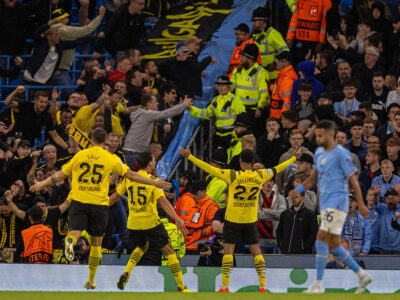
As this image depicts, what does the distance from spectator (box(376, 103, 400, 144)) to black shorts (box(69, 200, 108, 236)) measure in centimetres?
607

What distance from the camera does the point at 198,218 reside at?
573 inches

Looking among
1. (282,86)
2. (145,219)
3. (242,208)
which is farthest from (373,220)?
(145,219)

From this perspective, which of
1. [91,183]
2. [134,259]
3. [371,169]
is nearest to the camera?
[91,183]

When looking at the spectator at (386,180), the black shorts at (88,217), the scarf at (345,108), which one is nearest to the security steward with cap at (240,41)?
the scarf at (345,108)

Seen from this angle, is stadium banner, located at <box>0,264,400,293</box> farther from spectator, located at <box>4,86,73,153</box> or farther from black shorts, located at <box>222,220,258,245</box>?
spectator, located at <box>4,86,73,153</box>

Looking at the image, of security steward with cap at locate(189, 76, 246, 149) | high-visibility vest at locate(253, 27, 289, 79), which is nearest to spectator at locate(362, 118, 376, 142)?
security steward with cap at locate(189, 76, 246, 149)

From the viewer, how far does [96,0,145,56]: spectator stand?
20.0 meters

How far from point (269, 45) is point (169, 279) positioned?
7.07m

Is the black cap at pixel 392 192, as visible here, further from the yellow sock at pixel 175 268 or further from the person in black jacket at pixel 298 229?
the yellow sock at pixel 175 268

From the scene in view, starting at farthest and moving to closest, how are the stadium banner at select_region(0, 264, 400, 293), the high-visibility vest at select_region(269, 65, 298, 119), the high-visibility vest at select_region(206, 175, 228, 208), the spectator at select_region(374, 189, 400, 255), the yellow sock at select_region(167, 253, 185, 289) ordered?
the high-visibility vest at select_region(269, 65, 298, 119), the high-visibility vest at select_region(206, 175, 228, 208), the spectator at select_region(374, 189, 400, 255), the stadium banner at select_region(0, 264, 400, 293), the yellow sock at select_region(167, 253, 185, 289)

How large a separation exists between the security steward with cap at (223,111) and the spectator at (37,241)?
4.59m

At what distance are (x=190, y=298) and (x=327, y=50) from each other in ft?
33.1

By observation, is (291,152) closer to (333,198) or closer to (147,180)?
(147,180)

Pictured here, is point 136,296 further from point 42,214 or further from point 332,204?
point 42,214
